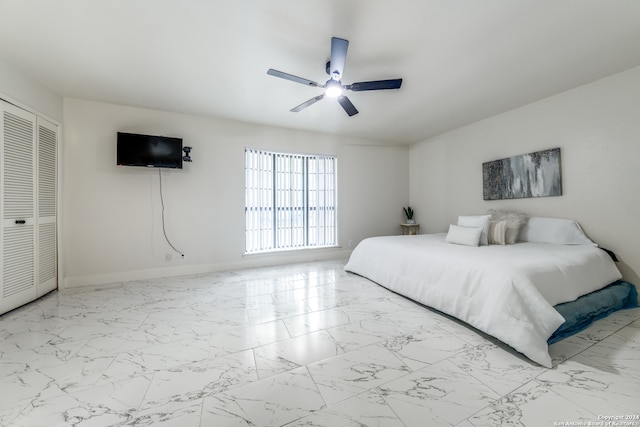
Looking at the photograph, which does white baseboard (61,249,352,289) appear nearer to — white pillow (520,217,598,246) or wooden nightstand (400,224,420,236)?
wooden nightstand (400,224,420,236)

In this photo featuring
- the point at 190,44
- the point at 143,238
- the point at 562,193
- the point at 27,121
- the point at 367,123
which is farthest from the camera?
the point at 367,123

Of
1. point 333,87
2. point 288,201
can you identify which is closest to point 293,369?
point 333,87

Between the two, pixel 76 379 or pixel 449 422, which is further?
pixel 76 379

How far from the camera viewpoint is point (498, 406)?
1.26 m

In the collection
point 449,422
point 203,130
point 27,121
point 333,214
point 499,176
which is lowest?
point 449,422

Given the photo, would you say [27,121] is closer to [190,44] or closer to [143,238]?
[143,238]

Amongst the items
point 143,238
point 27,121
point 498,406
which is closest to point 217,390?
point 498,406

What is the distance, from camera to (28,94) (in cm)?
271

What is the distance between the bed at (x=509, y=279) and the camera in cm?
172

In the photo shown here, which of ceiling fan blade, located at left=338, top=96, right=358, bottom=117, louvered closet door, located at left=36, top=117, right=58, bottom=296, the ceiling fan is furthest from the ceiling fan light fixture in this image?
louvered closet door, located at left=36, top=117, right=58, bottom=296

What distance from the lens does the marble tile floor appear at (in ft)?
3.99

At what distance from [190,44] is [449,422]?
3.37 metres

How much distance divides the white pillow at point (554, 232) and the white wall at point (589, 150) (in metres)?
0.16

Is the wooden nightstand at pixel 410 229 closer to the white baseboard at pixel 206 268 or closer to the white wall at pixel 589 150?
the white wall at pixel 589 150
